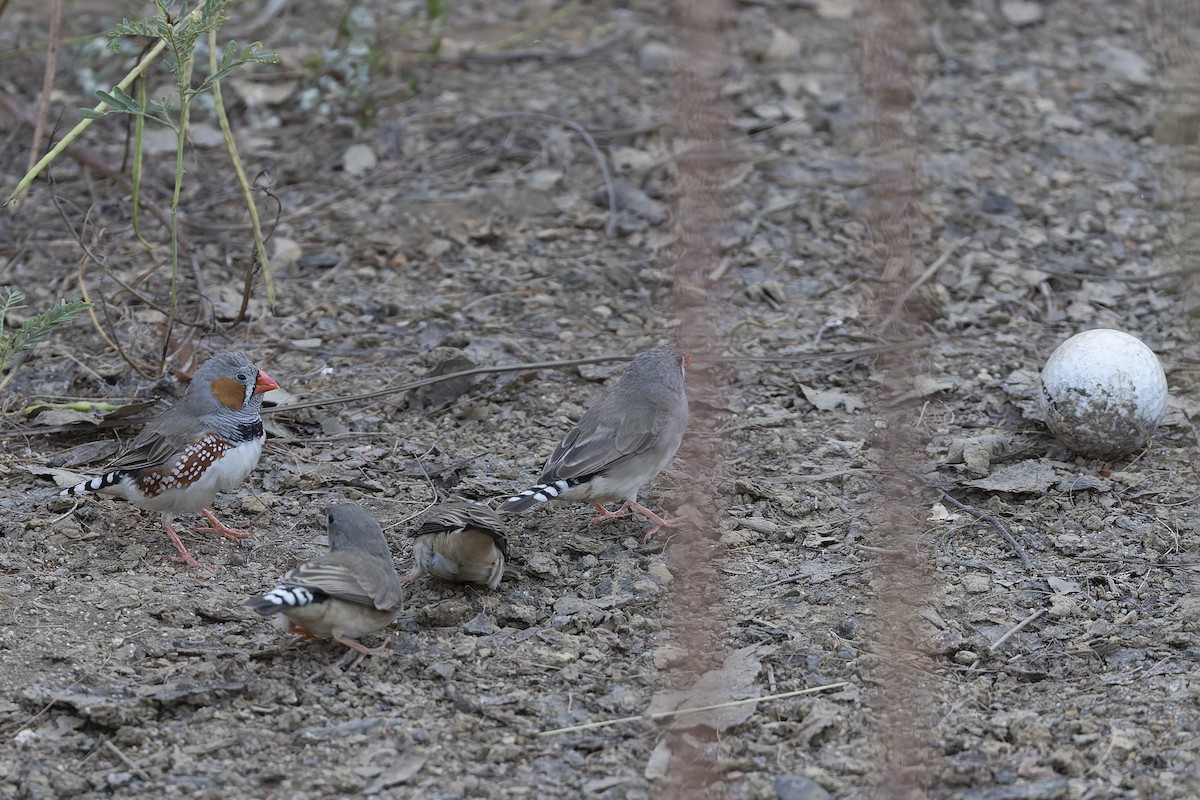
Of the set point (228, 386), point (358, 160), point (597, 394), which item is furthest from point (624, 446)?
point (358, 160)

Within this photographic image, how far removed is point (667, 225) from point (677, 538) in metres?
2.66

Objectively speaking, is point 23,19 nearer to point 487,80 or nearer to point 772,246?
point 487,80

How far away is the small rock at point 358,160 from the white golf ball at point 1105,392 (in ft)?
13.4

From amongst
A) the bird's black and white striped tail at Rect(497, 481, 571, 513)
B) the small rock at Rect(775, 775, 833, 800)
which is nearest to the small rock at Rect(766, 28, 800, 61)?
the bird's black and white striped tail at Rect(497, 481, 571, 513)

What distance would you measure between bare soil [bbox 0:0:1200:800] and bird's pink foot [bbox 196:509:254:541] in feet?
0.18

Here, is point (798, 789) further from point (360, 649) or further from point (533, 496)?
point (533, 496)

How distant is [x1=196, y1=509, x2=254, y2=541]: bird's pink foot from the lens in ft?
16.2

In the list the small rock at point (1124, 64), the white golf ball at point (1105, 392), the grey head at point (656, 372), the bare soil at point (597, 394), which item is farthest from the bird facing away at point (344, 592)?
the small rock at point (1124, 64)

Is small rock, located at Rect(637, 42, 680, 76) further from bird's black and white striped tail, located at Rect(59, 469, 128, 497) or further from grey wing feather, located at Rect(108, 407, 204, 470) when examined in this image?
bird's black and white striped tail, located at Rect(59, 469, 128, 497)

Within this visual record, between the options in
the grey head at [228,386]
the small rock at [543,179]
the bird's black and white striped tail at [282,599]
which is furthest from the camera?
the small rock at [543,179]

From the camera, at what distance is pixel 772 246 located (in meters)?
7.12

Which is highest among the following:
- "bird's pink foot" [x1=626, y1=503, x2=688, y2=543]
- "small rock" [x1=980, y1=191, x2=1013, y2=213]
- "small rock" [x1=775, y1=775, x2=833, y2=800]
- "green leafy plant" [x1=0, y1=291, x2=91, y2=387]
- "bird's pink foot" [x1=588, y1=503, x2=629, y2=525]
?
"green leafy plant" [x1=0, y1=291, x2=91, y2=387]

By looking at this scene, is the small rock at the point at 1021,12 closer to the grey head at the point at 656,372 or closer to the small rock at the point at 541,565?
the grey head at the point at 656,372

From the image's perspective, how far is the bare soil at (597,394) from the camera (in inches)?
147
